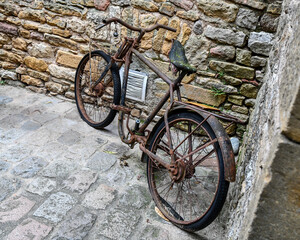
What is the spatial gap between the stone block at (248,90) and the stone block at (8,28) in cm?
285

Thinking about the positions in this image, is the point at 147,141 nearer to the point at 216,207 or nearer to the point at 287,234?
the point at 216,207

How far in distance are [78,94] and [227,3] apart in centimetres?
189

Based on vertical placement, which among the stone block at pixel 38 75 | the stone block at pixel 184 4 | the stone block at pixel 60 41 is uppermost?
the stone block at pixel 184 4

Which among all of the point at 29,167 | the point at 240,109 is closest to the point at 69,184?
the point at 29,167

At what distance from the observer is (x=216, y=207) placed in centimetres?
181

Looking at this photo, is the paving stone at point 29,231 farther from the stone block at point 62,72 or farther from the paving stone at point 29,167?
the stone block at point 62,72

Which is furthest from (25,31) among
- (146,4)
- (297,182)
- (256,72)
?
(297,182)

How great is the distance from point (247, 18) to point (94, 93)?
1718 millimetres

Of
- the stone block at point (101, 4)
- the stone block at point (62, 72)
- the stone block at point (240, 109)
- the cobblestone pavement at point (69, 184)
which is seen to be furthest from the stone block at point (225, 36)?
the stone block at point (62, 72)

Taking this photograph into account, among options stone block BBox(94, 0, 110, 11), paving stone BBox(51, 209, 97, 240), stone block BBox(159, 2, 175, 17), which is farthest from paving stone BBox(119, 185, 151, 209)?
stone block BBox(94, 0, 110, 11)

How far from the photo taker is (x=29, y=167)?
8.02 feet

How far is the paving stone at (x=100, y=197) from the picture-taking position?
216 cm

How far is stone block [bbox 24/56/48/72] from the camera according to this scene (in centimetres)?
364

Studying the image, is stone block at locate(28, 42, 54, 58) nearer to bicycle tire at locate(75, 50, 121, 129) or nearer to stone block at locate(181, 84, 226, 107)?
bicycle tire at locate(75, 50, 121, 129)
